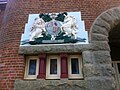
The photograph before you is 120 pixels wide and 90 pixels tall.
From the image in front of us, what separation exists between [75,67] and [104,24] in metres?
1.34

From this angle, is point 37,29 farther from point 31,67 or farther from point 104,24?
point 104,24

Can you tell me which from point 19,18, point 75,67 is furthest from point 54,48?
point 19,18

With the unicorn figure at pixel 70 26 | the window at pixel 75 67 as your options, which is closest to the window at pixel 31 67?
the window at pixel 75 67

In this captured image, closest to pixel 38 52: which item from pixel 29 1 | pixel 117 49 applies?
pixel 29 1

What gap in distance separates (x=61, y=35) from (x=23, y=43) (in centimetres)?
93

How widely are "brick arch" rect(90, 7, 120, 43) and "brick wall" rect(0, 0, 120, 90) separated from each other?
0.50 feet

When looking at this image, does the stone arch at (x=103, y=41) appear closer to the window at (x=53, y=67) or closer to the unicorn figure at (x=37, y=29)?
the window at (x=53, y=67)

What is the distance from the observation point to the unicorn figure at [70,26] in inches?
150

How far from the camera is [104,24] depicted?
396cm

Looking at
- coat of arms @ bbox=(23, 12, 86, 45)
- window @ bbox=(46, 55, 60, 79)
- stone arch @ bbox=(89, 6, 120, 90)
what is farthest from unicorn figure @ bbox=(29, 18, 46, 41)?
stone arch @ bbox=(89, 6, 120, 90)

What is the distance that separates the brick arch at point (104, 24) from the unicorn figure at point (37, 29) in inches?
48.1

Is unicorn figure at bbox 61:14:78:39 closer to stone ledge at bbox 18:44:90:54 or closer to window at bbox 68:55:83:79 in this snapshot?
stone ledge at bbox 18:44:90:54

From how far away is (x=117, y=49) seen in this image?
576 centimetres

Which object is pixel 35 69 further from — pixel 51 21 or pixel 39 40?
pixel 51 21
